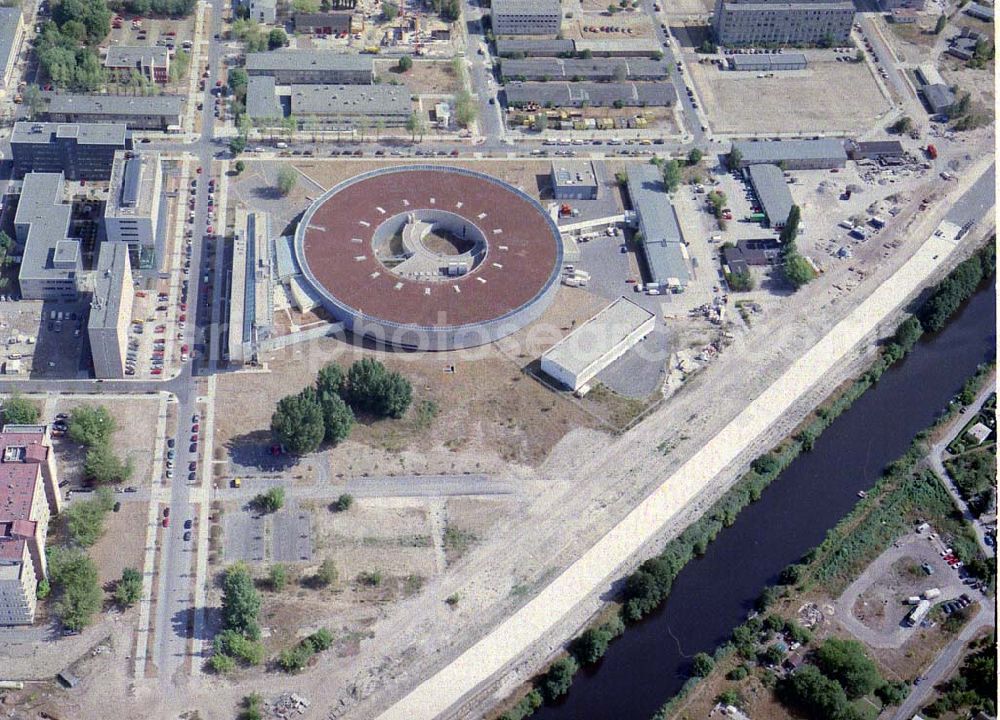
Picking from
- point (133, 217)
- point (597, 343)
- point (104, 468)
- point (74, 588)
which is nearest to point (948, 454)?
point (597, 343)

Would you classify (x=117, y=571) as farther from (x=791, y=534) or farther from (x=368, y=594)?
(x=791, y=534)

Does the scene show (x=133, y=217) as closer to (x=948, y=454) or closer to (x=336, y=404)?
(x=336, y=404)

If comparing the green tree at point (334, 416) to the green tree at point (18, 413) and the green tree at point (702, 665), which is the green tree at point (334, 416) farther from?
the green tree at point (702, 665)

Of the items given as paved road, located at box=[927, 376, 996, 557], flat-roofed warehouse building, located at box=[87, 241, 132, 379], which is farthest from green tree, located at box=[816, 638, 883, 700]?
flat-roofed warehouse building, located at box=[87, 241, 132, 379]

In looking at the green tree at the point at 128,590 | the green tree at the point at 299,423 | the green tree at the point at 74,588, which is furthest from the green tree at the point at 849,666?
the green tree at the point at 74,588

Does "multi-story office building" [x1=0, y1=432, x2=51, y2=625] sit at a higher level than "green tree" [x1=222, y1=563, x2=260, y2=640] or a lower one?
higher

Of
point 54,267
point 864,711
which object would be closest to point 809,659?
point 864,711

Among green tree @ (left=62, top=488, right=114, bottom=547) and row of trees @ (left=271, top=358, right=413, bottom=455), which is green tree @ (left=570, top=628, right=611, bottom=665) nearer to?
row of trees @ (left=271, top=358, right=413, bottom=455)
